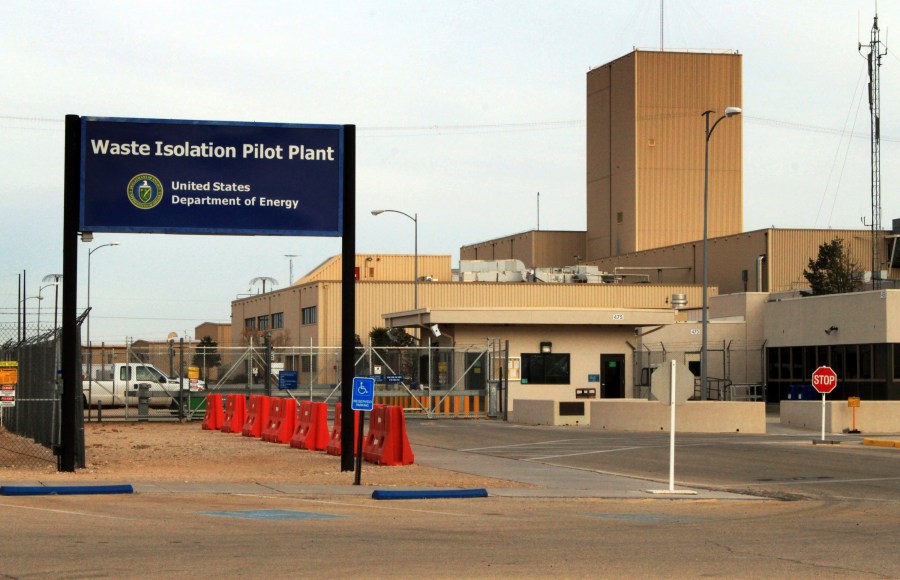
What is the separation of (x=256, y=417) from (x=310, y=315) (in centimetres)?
4228

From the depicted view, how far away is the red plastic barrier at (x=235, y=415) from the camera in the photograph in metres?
32.1

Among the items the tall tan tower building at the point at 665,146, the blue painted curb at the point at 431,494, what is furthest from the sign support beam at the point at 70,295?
the tall tan tower building at the point at 665,146

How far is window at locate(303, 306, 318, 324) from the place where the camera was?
71.2 meters

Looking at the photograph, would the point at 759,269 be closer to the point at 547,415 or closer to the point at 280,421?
the point at 547,415

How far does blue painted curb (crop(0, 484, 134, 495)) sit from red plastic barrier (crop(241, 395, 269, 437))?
12.8 metres

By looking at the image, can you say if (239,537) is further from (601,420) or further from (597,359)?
(597,359)

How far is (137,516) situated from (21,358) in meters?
17.5

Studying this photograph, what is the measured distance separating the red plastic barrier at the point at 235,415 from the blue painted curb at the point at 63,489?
14841 mm

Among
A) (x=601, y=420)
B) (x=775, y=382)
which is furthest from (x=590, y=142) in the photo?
(x=601, y=420)

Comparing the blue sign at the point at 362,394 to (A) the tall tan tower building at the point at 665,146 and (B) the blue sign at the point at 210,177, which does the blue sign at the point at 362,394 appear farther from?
(A) the tall tan tower building at the point at 665,146

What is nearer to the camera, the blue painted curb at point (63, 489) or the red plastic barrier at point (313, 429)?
the blue painted curb at point (63, 489)

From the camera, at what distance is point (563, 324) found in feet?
144

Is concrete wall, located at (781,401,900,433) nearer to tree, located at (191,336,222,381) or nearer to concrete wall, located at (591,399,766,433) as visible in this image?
concrete wall, located at (591,399,766,433)

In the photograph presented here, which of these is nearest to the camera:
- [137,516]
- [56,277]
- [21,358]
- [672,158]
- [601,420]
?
[137,516]
